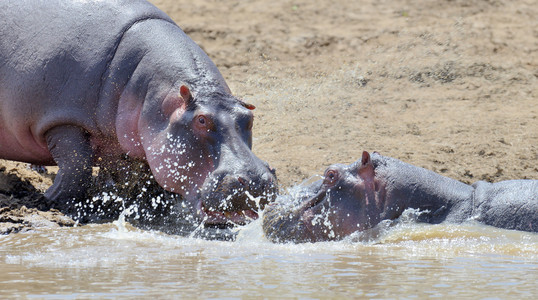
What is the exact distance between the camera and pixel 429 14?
14.3m

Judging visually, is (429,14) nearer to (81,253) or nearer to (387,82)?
(387,82)

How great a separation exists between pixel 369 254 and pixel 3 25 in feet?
13.4

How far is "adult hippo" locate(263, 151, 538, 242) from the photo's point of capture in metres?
6.23

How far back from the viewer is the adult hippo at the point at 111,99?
7.01m

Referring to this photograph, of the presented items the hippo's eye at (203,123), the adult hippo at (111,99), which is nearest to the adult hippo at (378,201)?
the adult hippo at (111,99)

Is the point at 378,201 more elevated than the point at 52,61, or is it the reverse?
the point at 52,61

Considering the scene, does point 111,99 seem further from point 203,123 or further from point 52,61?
point 203,123

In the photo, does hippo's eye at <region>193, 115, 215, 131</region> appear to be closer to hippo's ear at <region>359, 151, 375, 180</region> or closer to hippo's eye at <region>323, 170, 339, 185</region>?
hippo's eye at <region>323, 170, 339, 185</region>

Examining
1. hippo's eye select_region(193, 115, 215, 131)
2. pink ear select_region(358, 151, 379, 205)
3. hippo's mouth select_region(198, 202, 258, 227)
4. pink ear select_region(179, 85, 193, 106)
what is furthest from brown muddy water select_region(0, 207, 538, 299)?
→ pink ear select_region(179, 85, 193, 106)

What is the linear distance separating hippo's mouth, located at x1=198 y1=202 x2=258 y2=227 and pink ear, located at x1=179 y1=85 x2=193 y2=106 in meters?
0.91

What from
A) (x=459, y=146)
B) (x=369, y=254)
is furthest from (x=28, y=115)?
(x=459, y=146)

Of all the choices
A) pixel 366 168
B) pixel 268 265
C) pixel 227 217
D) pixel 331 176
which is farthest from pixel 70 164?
pixel 268 265

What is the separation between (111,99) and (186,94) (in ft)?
2.52

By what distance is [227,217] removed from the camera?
6652 millimetres
